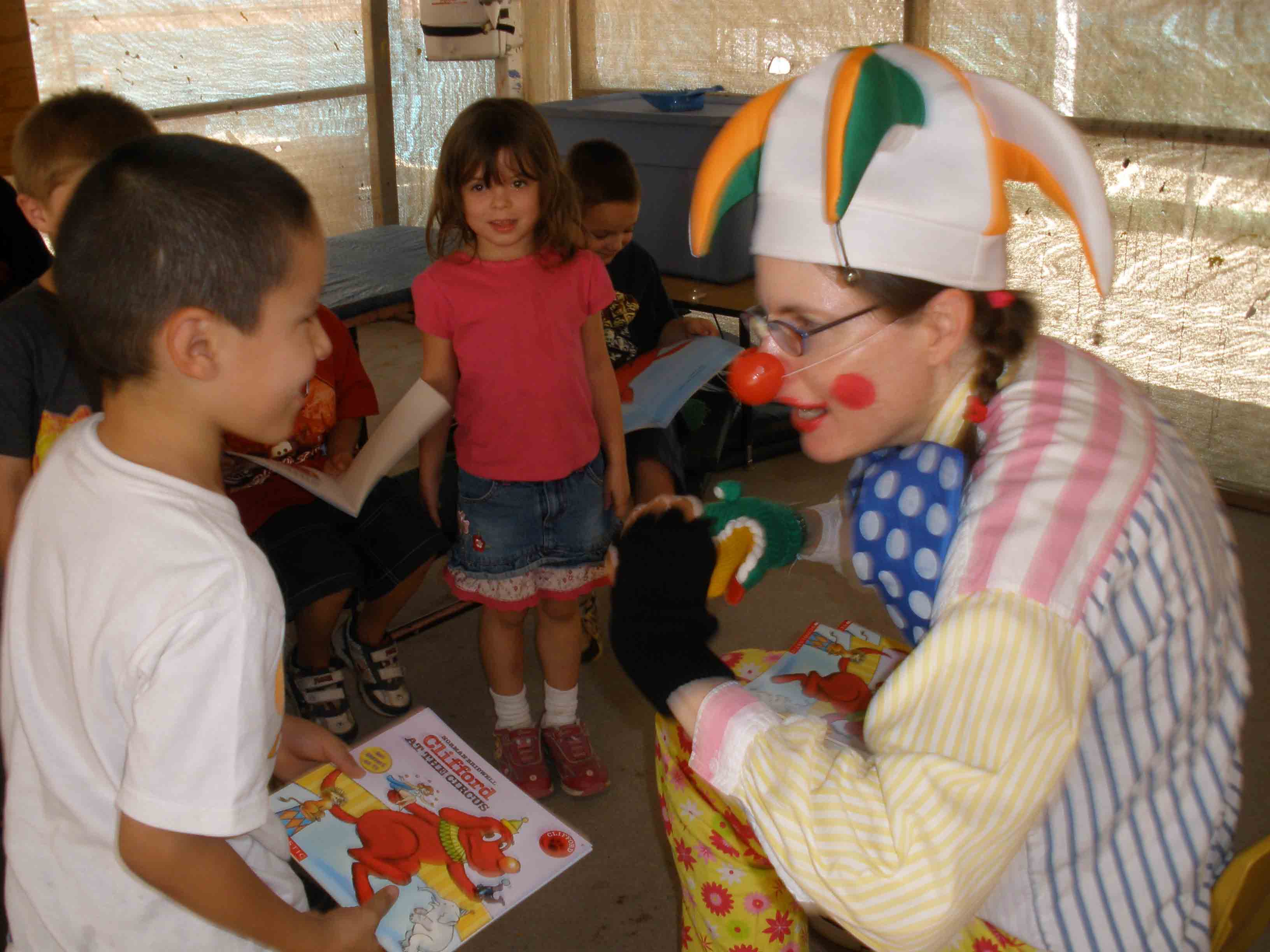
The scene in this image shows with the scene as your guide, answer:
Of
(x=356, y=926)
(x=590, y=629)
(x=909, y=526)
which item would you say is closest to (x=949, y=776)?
(x=909, y=526)

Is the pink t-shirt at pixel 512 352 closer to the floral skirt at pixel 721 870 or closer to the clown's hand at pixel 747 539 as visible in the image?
the clown's hand at pixel 747 539

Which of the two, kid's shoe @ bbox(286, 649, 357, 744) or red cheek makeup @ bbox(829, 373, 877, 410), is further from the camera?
kid's shoe @ bbox(286, 649, 357, 744)

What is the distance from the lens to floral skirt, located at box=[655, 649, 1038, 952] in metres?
1.19

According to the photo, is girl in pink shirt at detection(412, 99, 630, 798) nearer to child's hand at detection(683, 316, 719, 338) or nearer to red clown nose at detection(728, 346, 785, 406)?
child's hand at detection(683, 316, 719, 338)

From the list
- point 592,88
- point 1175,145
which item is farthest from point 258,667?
point 592,88

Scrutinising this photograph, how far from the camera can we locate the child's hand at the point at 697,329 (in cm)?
259

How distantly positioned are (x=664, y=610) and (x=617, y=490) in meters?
1.09

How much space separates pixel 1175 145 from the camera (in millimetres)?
3012

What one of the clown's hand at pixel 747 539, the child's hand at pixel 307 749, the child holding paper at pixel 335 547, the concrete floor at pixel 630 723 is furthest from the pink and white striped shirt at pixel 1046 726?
the child holding paper at pixel 335 547

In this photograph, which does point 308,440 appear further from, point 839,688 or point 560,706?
point 839,688

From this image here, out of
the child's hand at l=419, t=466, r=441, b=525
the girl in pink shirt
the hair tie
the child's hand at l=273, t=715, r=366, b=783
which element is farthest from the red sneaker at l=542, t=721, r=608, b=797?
the hair tie

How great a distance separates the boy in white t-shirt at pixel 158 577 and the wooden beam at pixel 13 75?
2.77 meters

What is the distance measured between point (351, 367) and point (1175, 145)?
2361 millimetres

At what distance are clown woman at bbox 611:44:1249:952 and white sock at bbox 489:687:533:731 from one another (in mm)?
1096
